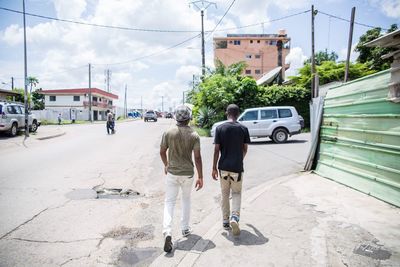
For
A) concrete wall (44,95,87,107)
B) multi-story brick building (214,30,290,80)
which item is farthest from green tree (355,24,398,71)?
concrete wall (44,95,87,107)

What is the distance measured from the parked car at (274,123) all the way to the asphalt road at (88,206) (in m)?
4.69

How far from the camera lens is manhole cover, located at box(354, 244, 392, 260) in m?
3.72

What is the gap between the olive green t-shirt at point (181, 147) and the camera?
423 centimetres

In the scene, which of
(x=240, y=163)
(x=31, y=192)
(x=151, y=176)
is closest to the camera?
(x=240, y=163)

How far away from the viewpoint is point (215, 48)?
2795 inches

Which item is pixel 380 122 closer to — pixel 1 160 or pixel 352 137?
pixel 352 137

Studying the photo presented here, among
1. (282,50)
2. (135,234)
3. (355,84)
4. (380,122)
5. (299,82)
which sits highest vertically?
(282,50)

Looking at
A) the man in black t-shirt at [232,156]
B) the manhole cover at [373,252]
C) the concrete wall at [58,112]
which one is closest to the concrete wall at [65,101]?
the concrete wall at [58,112]

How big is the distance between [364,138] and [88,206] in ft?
19.3

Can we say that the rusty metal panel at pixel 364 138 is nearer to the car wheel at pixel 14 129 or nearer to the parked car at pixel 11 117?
the parked car at pixel 11 117

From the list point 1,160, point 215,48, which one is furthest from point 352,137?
point 215,48

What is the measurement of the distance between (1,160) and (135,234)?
9031 mm

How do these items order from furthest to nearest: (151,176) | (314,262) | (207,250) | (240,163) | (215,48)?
1. (215,48)
2. (151,176)
3. (240,163)
4. (207,250)
5. (314,262)

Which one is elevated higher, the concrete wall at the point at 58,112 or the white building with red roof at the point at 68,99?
the white building with red roof at the point at 68,99
